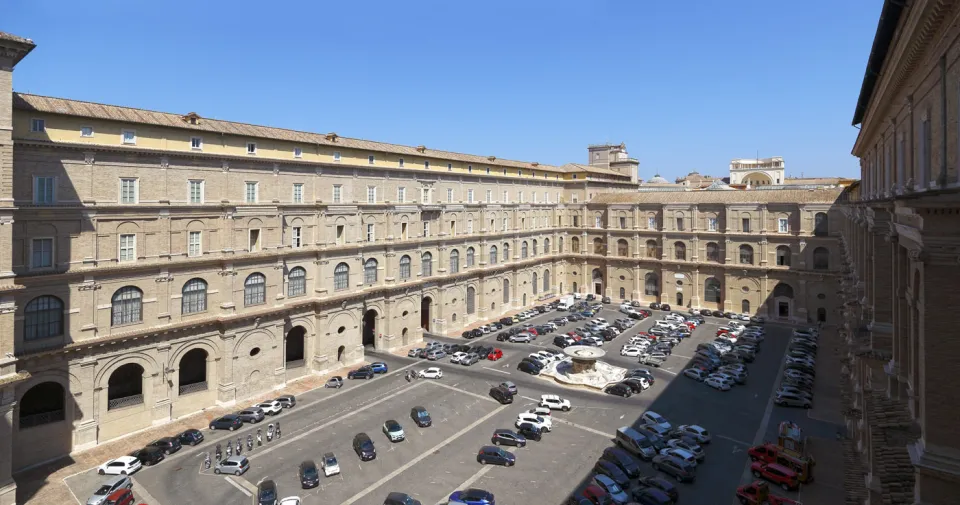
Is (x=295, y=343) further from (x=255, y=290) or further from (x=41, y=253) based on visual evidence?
(x=41, y=253)

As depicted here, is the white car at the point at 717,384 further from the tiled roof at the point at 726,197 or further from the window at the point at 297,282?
the window at the point at 297,282

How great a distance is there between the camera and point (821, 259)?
65312 millimetres

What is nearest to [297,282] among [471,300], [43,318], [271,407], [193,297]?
[193,297]

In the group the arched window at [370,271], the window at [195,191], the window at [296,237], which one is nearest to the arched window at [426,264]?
the arched window at [370,271]

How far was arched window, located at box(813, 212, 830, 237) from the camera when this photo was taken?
212 ft

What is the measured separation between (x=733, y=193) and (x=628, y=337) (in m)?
29.7

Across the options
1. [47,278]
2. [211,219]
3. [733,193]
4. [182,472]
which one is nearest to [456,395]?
[182,472]

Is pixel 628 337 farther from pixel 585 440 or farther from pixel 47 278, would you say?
pixel 47 278

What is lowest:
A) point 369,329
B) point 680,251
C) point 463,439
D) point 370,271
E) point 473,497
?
point 463,439

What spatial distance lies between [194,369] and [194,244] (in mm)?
10203

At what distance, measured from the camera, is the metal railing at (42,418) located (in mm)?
31622

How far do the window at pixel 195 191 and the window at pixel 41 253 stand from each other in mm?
9148

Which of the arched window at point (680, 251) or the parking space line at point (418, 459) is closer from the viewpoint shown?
the parking space line at point (418, 459)

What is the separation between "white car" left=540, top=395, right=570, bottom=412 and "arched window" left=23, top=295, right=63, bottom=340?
1290 inches
